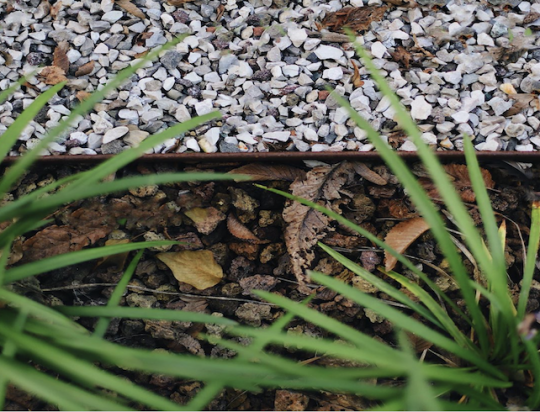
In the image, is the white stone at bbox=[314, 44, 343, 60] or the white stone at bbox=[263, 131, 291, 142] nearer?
the white stone at bbox=[263, 131, 291, 142]

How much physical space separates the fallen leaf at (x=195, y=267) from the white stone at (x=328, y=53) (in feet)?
2.07

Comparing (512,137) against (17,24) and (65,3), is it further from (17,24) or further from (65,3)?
(17,24)

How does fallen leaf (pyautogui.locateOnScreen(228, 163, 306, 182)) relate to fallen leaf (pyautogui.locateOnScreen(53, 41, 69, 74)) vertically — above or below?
below

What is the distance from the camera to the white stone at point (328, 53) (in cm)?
144

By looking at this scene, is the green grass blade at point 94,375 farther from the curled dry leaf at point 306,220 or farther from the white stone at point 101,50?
the white stone at point 101,50

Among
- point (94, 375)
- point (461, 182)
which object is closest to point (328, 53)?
point (461, 182)

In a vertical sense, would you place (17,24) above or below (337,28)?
above

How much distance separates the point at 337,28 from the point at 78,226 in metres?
0.89

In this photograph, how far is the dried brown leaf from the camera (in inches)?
49.5

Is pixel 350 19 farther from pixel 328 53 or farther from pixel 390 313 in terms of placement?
pixel 390 313

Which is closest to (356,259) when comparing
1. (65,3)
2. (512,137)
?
(512,137)

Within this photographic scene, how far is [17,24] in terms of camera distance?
59.6 inches

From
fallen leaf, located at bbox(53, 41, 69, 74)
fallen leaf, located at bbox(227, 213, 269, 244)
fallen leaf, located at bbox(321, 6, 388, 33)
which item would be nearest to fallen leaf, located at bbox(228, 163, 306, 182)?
fallen leaf, located at bbox(227, 213, 269, 244)

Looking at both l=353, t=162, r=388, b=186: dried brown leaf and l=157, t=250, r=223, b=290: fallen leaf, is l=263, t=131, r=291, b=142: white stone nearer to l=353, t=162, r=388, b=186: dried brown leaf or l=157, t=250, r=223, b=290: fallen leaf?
l=353, t=162, r=388, b=186: dried brown leaf
